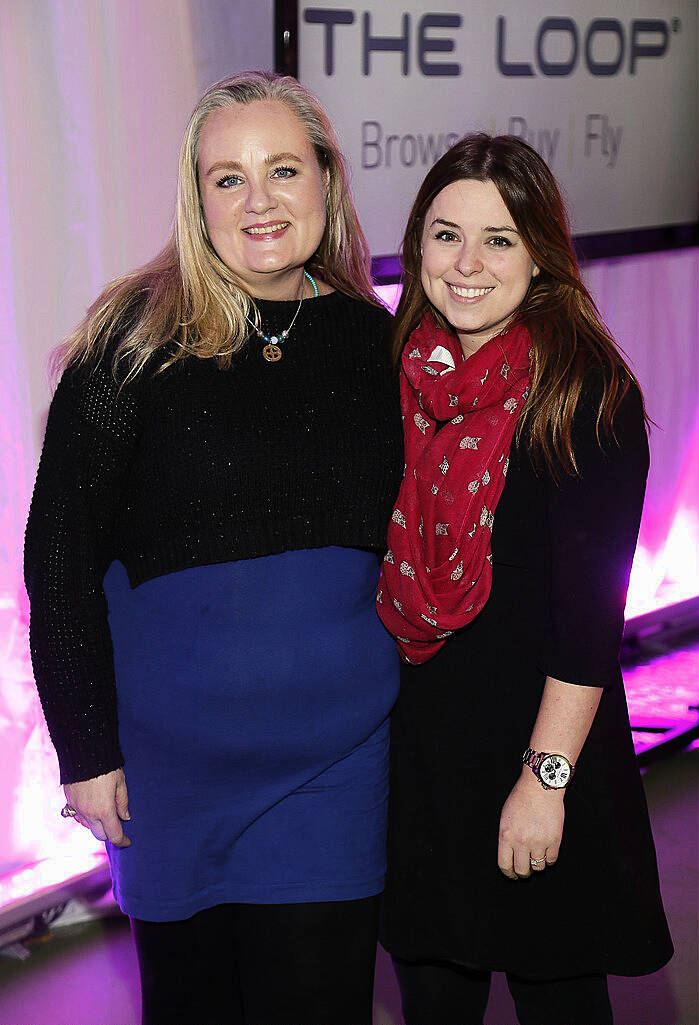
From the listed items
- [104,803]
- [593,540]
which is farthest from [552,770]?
[104,803]

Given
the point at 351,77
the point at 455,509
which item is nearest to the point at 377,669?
the point at 455,509

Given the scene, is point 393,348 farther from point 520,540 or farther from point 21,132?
point 21,132

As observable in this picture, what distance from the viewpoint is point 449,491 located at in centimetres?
163

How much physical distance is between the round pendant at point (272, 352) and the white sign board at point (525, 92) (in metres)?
1.09

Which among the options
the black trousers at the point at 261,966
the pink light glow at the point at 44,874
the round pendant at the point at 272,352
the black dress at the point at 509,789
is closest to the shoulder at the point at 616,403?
the black dress at the point at 509,789

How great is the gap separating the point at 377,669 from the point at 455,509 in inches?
10.7

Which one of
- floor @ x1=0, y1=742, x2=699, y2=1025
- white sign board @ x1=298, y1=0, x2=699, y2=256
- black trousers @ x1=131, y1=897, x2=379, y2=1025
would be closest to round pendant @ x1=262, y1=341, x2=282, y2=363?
black trousers @ x1=131, y1=897, x2=379, y2=1025

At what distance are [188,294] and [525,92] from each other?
5.87 feet

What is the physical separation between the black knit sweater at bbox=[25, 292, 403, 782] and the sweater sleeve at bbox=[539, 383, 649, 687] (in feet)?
0.95

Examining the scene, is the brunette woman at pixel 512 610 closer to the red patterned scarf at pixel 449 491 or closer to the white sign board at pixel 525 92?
the red patterned scarf at pixel 449 491

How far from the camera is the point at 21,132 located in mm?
2340

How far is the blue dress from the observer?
1630 mm

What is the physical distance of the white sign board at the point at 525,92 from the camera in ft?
9.05

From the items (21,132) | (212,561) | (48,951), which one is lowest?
(48,951)
